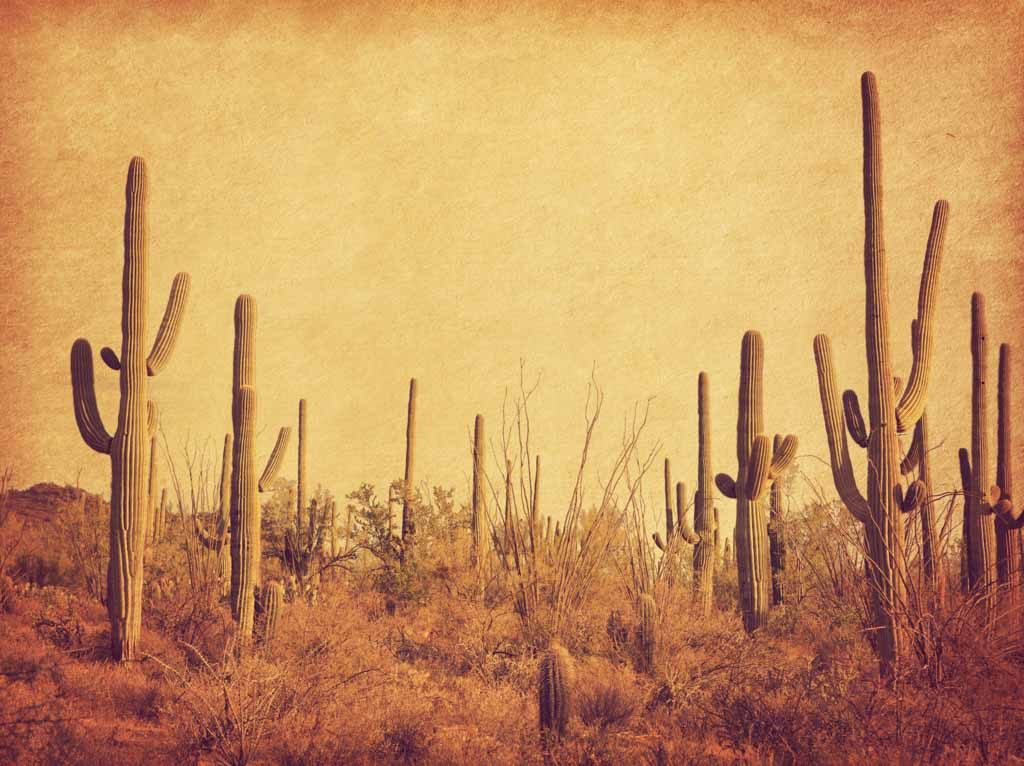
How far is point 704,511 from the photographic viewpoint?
630 inches

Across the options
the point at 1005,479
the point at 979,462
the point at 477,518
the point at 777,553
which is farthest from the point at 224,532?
the point at 1005,479

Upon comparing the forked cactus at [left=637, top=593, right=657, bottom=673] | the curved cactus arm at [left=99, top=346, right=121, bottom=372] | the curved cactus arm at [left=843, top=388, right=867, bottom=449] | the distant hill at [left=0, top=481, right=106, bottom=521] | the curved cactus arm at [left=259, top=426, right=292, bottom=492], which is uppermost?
the curved cactus arm at [left=99, top=346, right=121, bottom=372]

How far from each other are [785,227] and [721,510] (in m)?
6.77

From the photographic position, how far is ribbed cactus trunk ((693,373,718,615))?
49.4 ft

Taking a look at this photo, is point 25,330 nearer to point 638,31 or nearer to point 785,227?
point 638,31

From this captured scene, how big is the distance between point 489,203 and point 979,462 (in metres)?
10.9

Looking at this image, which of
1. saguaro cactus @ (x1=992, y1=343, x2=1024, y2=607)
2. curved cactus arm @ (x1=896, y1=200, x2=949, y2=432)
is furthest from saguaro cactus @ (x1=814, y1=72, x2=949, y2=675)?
saguaro cactus @ (x1=992, y1=343, x2=1024, y2=607)

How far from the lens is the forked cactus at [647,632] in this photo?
35.6 feet

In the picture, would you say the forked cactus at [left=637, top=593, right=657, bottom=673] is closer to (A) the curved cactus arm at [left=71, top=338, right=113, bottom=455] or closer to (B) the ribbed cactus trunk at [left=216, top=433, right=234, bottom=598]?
(B) the ribbed cactus trunk at [left=216, top=433, right=234, bottom=598]

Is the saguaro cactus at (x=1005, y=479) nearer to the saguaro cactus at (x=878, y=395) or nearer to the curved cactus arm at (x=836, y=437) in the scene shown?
the saguaro cactus at (x=878, y=395)

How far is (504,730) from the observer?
823 centimetres

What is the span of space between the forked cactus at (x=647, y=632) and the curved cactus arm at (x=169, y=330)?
6.65 m

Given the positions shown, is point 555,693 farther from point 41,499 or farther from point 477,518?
point 41,499

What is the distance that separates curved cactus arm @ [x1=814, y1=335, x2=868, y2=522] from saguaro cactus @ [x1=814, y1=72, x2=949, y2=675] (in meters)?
0.01
